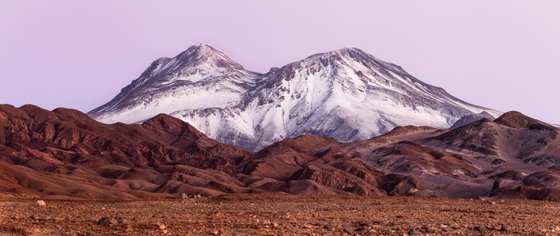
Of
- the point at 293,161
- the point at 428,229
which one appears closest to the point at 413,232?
the point at 428,229

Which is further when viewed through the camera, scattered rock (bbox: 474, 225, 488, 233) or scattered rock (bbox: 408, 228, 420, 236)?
scattered rock (bbox: 474, 225, 488, 233)

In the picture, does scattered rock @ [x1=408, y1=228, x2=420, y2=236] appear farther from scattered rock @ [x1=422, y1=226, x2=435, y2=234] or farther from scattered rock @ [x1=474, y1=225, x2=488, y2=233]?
scattered rock @ [x1=474, y1=225, x2=488, y2=233]

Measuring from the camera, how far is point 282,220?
19.8 m

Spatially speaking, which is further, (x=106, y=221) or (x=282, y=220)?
(x=282, y=220)

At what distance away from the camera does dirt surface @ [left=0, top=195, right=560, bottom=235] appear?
17.2 metres

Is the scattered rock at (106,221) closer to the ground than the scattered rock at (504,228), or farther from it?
closer to the ground

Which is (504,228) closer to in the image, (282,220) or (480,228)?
(480,228)

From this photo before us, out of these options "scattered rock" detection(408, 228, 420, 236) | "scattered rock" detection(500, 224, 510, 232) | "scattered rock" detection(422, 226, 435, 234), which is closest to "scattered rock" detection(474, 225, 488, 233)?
"scattered rock" detection(500, 224, 510, 232)

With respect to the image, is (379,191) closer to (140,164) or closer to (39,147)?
(140,164)

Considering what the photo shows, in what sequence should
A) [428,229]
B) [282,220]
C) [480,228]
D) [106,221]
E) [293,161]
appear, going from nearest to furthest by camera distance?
[428,229]
[480,228]
[106,221]
[282,220]
[293,161]

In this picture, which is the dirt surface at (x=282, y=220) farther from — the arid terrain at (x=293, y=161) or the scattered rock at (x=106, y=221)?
the arid terrain at (x=293, y=161)

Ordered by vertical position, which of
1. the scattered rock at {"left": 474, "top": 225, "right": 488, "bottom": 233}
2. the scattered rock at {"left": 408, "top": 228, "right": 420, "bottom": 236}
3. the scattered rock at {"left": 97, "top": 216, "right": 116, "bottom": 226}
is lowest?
the scattered rock at {"left": 97, "top": 216, "right": 116, "bottom": 226}

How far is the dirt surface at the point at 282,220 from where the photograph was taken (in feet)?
56.3

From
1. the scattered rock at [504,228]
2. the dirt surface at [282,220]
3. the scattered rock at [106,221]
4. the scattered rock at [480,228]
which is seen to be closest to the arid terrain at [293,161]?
the dirt surface at [282,220]
